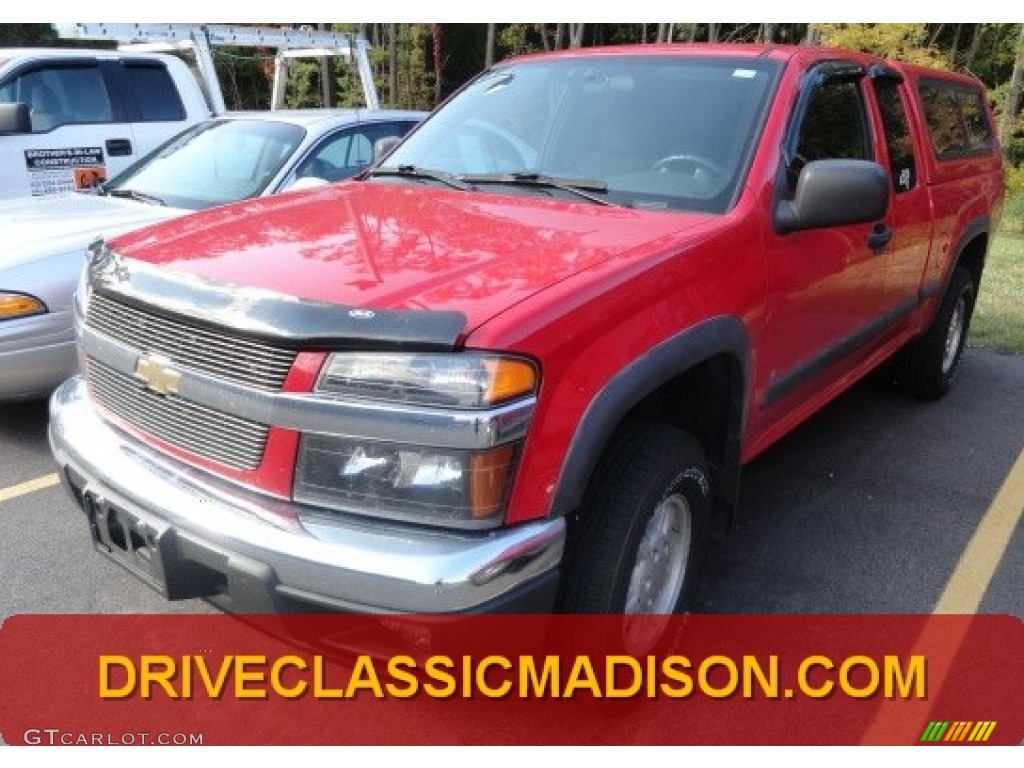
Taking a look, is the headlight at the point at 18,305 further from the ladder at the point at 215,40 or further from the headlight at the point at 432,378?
the ladder at the point at 215,40

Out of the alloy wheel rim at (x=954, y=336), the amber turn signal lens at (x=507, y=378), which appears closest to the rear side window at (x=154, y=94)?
the alloy wheel rim at (x=954, y=336)

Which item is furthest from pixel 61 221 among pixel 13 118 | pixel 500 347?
pixel 500 347

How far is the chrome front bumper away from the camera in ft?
6.10

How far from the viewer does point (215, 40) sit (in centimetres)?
843

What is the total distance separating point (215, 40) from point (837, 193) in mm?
7441

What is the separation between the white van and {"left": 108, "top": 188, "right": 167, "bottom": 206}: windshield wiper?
5.42 feet

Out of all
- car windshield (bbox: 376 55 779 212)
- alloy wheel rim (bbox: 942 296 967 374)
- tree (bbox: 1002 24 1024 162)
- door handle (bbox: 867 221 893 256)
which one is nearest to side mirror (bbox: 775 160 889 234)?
car windshield (bbox: 376 55 779 212)

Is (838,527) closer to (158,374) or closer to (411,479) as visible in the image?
(411,479)

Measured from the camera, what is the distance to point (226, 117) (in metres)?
5.85

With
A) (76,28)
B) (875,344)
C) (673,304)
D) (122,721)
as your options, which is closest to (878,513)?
(875,344)

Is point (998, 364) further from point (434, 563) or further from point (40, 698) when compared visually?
point (40, 698)

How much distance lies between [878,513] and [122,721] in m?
2.95

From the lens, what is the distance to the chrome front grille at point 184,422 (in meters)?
2.07

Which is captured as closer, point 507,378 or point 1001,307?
point 507,378
